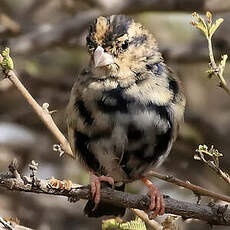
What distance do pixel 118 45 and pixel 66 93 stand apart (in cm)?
177

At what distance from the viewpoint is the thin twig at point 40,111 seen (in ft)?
12.0

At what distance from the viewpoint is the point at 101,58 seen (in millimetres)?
4266

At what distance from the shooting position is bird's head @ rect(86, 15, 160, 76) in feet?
14.2

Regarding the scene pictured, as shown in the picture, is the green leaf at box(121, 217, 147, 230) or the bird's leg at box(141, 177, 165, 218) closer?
the green leaf at box(121, 217, 147, 230)

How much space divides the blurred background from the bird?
3.86 feet

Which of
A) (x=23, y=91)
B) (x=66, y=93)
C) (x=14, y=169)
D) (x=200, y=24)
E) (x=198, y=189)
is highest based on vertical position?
(x=200, y=24)

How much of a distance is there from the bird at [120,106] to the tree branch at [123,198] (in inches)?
13.4

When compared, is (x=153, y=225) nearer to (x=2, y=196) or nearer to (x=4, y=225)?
(x=4, y=225)

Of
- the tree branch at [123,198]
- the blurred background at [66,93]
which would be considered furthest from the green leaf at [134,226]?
the blurred background at [66,93]

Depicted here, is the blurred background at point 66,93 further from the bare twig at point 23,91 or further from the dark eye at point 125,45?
the bare twig at point 23,91

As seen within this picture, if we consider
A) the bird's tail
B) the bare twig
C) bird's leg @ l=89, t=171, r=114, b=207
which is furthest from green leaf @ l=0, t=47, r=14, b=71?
the bird's tail

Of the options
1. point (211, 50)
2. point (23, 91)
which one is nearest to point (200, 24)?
point (211, 50)

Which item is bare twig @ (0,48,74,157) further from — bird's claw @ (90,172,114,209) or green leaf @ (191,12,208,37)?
green leaf @ (191,12,208,37)

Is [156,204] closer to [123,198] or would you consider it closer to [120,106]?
[123,198]
